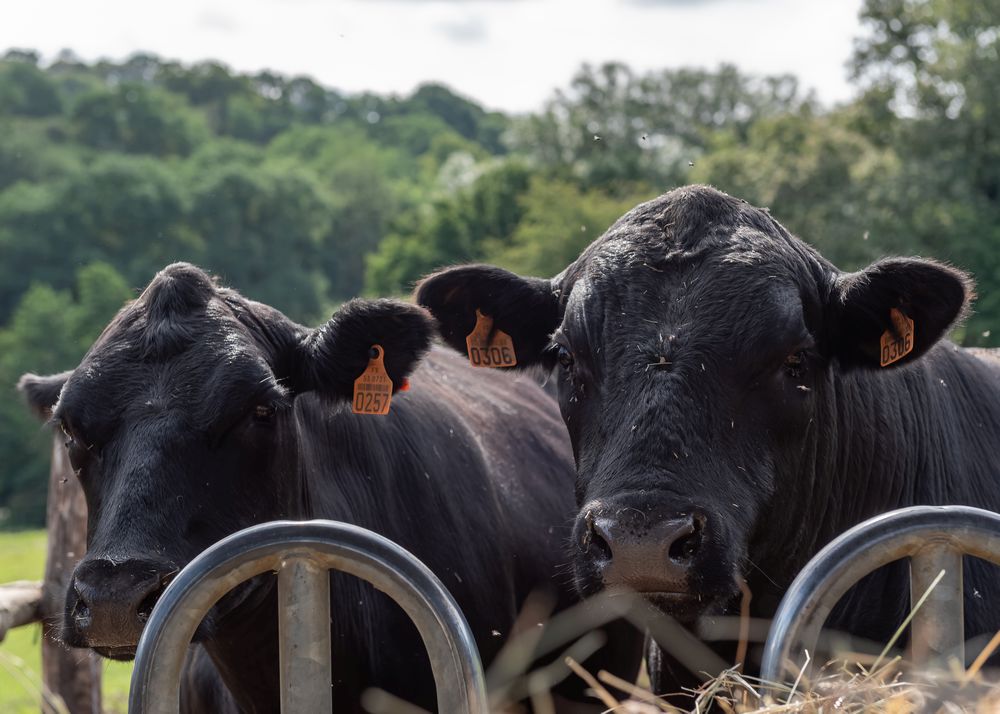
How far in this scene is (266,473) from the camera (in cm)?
413

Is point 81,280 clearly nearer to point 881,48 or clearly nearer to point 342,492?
point 881,48

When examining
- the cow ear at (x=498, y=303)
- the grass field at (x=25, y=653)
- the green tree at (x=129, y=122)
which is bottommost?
the grass field at (x=25, y=653)

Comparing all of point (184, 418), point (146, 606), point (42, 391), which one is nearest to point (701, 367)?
point (184, 418)

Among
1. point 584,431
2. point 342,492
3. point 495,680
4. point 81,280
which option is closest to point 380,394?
point 342,492

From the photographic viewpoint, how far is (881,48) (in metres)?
38.0

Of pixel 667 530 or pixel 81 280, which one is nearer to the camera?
pixel 667 530

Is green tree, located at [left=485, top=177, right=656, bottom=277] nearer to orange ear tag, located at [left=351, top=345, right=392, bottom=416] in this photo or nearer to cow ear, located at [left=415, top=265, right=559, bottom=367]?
cow ear, located at [left=415, top=265, right=559, bottom=367]

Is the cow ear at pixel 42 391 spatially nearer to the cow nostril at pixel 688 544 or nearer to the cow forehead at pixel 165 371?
the cow forehead at pixel 165 371

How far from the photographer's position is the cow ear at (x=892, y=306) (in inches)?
154

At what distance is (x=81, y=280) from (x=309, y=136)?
217ft

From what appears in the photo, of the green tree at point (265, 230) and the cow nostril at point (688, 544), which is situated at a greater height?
the cow nostril at point (688, 544)

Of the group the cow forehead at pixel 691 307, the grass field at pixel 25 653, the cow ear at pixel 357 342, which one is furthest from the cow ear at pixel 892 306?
the grass field at pixel 25 653

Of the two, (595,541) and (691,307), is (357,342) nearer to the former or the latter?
(691,307)

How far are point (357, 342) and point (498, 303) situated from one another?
21.7 inches
